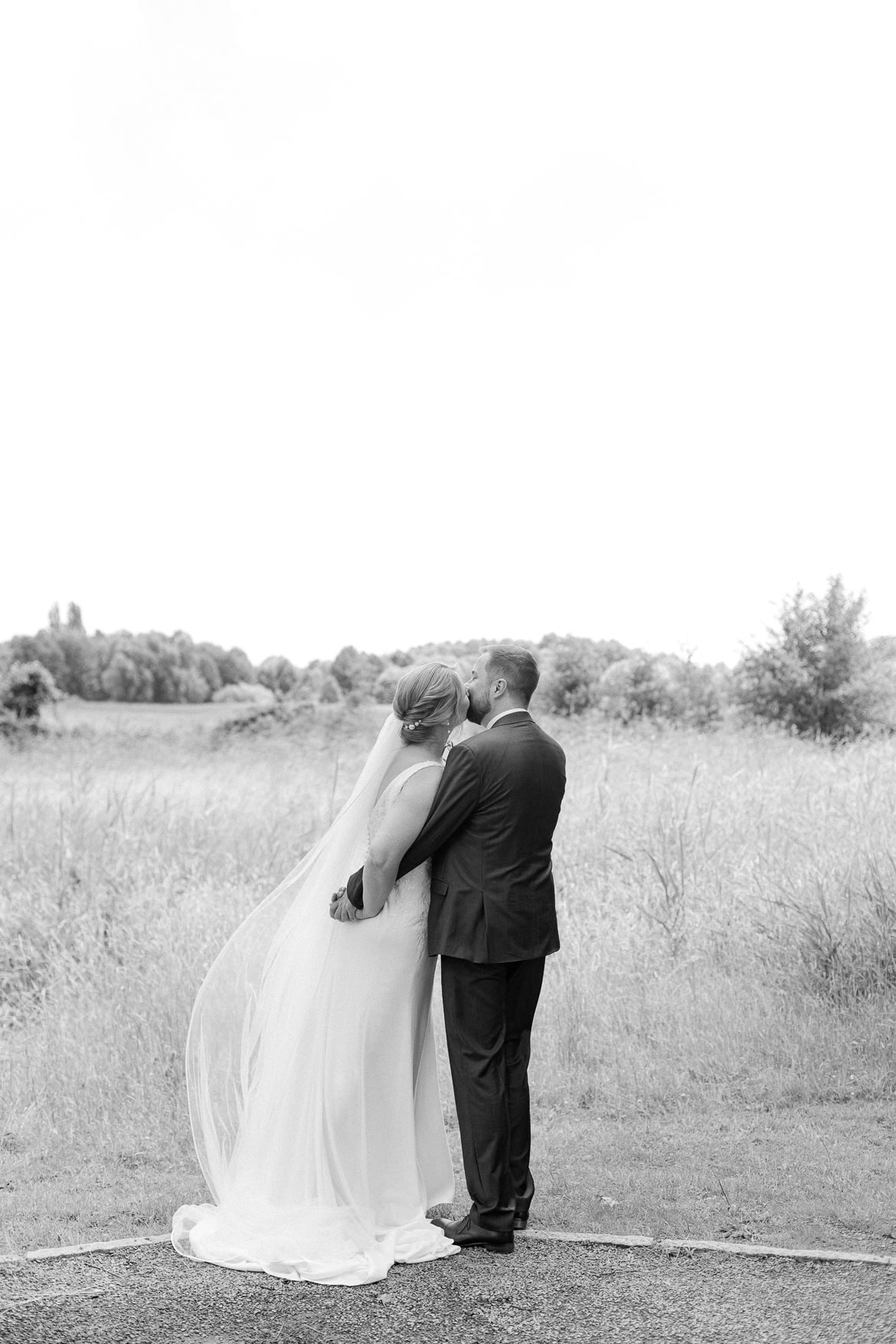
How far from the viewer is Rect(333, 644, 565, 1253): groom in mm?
4145

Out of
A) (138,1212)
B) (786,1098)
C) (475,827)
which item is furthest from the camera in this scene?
(786,1098)

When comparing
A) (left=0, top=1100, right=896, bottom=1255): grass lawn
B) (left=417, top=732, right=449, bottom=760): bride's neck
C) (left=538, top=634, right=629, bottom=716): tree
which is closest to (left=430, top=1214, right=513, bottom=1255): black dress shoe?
(left=0, top=1100, right=896, bottom=1255): grass lawn

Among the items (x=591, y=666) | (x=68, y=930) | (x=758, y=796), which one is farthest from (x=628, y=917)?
(x=591, y=666)

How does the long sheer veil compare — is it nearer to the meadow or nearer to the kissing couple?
the kissing couple

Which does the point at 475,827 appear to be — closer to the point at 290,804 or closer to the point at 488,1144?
the point at 488,1144

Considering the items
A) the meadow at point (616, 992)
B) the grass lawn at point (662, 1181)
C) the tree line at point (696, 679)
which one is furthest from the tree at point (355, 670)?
the grass lawn at point (662, 1181)

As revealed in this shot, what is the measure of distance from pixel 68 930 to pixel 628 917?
180 inches

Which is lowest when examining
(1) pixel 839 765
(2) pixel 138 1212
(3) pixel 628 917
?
(2) pixel 138 1212

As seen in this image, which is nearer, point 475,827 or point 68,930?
point 475,827

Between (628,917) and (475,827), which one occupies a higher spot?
(475,827)

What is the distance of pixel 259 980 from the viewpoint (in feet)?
15.8

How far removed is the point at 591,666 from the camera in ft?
98.9

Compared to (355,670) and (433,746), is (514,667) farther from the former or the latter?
(355,670)

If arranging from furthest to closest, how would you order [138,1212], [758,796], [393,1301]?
1. [758,796]
2. [138,1212]
3. [393,1301]
